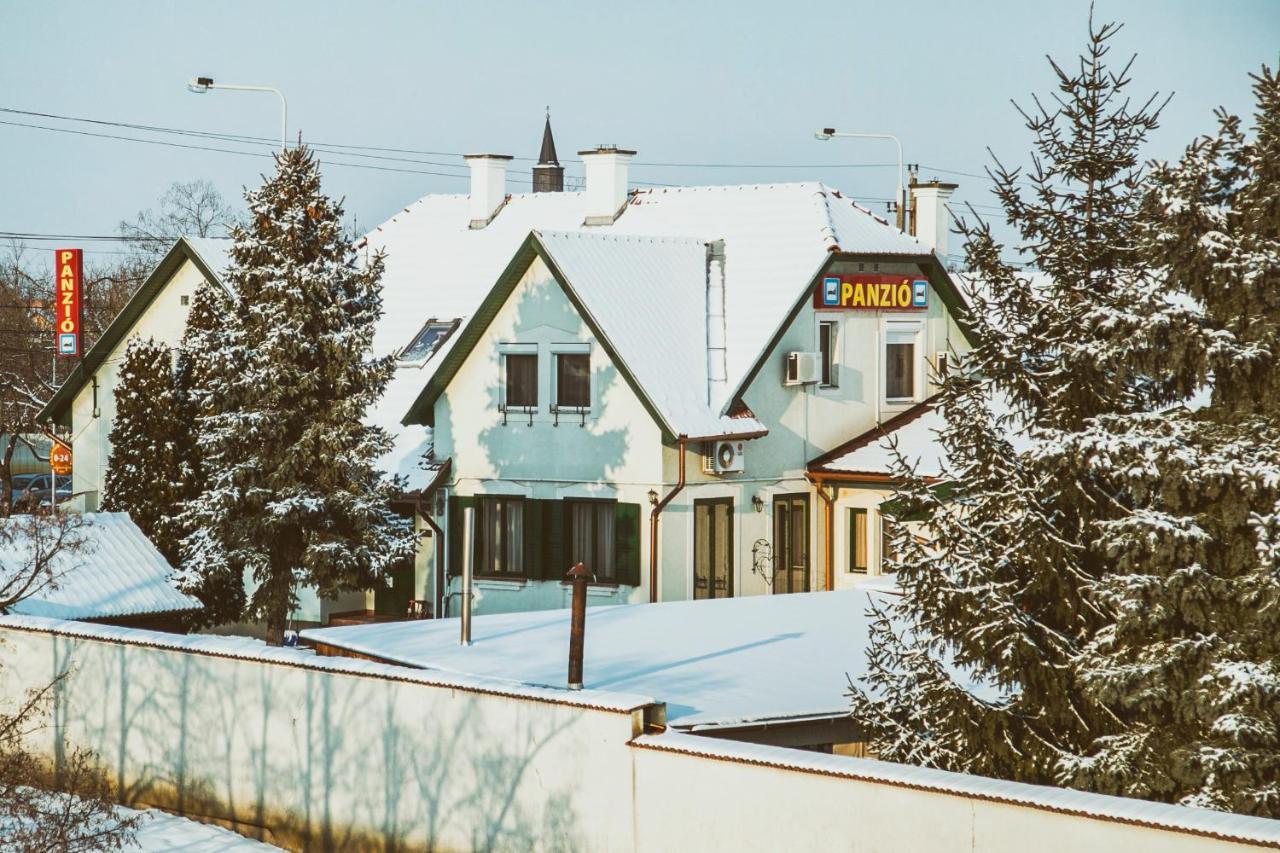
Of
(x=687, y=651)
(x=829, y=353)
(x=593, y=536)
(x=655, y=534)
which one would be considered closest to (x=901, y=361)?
(x=829, y=353)

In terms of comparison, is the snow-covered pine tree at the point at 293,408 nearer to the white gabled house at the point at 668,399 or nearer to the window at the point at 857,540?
the white gabled house at the point at 668,399

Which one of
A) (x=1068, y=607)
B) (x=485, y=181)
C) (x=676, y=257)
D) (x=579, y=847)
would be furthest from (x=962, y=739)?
(x=485, y=181)

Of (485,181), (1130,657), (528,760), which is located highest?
(485,181)

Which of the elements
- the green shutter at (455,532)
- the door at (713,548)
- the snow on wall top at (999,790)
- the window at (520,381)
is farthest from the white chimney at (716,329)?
the snow on wall top at (999,790)

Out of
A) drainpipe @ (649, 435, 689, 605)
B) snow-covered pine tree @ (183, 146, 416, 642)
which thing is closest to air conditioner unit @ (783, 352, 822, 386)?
drainpipe @ (649, 435, 689, 605)

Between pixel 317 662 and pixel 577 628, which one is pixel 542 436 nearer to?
pixel 577 628

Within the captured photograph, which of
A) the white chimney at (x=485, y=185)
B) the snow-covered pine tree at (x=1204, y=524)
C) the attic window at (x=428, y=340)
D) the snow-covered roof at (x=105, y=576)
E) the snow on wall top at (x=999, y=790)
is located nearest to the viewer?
the snow on wall top at (x=999, y=790)

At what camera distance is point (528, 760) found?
13.8 metres

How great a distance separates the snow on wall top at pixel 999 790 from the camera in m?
9.56

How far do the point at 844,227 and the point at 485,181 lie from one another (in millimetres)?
9247

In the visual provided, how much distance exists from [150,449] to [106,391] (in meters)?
8.47

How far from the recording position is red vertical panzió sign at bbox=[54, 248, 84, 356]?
150 feet

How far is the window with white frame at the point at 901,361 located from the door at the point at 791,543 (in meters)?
3.47

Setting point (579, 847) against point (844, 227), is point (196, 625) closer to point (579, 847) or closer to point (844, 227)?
point (844, 227)
